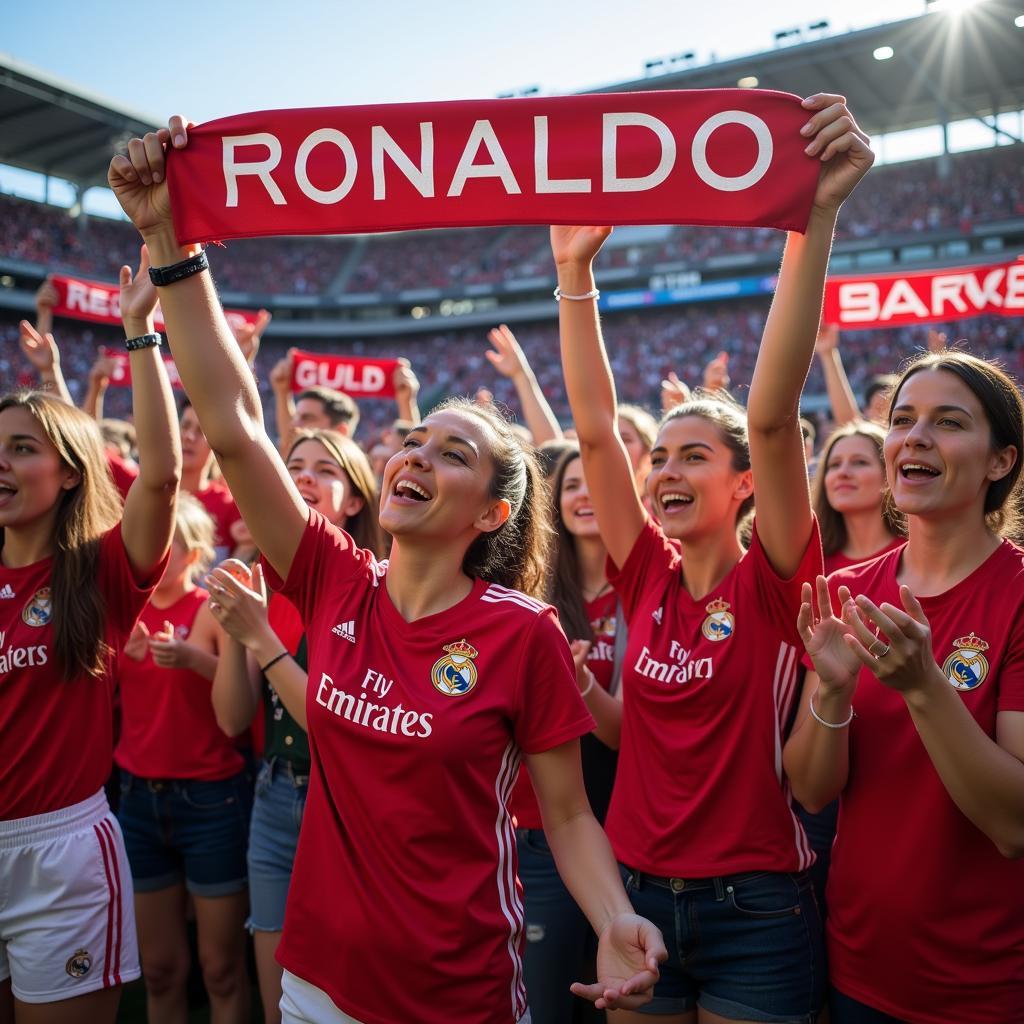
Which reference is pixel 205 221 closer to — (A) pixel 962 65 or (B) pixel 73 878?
(B) pixel 73 878

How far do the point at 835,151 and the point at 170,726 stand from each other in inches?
122

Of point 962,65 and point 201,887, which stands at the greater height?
point 962,65

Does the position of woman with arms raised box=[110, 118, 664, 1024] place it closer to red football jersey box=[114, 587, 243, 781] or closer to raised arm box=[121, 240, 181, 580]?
raised arm box=[121, 240, 181, 580]

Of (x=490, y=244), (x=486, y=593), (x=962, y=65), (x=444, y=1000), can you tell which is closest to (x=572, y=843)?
(x=444, y=1000)

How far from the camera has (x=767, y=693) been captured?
2.54m

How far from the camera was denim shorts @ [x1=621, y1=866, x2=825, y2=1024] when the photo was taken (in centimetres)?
234

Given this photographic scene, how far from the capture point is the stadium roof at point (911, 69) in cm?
2628

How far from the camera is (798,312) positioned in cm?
209

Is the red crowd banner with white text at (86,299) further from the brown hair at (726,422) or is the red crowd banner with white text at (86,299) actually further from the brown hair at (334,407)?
the brown hair at (726,422)

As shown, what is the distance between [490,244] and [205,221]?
41170 mm

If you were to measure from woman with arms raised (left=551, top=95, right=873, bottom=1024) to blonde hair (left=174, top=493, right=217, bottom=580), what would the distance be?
6.29ft

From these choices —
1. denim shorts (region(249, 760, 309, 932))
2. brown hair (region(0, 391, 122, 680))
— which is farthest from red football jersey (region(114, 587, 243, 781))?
brown hair (region(0, 391, 122, 680))

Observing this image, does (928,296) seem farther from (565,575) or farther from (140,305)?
(140,305)

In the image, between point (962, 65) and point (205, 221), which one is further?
point (962, 65)
